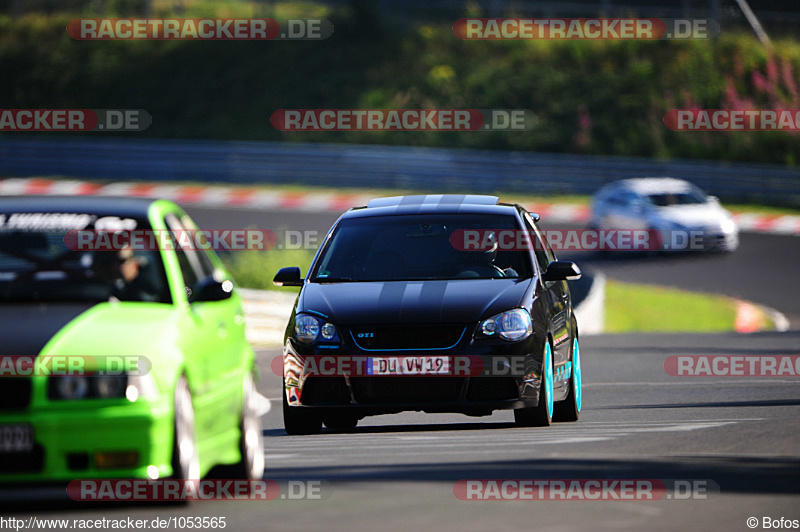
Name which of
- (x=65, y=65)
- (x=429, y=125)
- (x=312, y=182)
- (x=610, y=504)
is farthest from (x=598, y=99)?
(x=610, y=504)

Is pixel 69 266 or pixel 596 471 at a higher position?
pixel 69 266

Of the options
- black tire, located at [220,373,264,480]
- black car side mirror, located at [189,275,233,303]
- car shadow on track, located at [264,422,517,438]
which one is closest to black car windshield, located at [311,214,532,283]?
car shadow on track, located at [264,422,517,438]

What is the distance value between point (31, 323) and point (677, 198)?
27.3m

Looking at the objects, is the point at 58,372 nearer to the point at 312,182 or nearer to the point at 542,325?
the point at 542,325

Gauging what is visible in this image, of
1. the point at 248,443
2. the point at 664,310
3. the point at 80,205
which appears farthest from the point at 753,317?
the point at 80,205

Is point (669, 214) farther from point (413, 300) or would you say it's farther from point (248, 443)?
point (248, 443)

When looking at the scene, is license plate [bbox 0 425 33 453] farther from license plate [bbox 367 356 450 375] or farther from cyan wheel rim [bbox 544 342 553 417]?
cyan wheel rim [bbox 544 342 553 417]

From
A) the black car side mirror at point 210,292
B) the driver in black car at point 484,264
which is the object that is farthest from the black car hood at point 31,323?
the driver in black car at point 484,264

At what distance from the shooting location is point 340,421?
453 inches

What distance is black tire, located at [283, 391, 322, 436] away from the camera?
11.0 meters

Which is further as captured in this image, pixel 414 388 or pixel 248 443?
pixel 414 388

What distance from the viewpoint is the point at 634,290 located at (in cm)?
2922

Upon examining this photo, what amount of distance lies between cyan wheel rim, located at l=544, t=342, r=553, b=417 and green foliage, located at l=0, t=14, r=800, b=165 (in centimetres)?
3444

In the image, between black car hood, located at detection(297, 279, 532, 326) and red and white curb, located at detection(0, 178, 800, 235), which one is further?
red and white curb, located at detection(0, 178, 800, 235)
